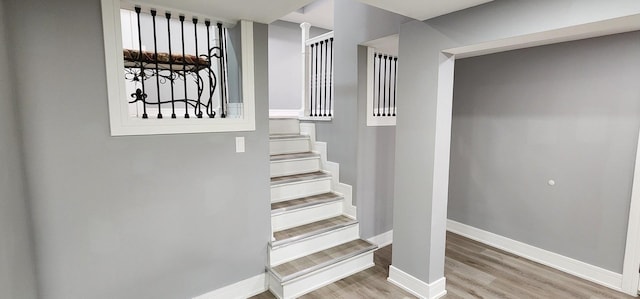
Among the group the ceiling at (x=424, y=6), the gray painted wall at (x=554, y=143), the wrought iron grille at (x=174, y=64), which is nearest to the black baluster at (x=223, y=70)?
the wrought iron grille at (x=174, y=64)

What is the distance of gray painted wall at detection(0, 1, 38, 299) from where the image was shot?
140 cm

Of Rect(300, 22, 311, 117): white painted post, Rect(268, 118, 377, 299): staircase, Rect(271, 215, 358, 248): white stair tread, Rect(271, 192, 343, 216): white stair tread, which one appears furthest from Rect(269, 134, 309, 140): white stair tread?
Rect(271, 215, 358, 248): white stair tread

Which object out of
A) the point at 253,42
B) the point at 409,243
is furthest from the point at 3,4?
the point at 409,243

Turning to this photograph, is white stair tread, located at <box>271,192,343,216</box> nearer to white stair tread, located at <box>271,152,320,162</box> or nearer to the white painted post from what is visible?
white stair tread, located at <box>271,152,320,162</box>

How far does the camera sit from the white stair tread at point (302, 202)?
9.61ft

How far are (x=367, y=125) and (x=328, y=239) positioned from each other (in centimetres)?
126

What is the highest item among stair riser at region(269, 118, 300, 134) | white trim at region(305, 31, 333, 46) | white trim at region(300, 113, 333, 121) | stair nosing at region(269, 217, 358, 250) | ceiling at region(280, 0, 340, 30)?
ceiling at region(280, 0, 340, 30)

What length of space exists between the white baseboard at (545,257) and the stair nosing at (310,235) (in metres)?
1.56

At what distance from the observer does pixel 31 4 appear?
1621mm

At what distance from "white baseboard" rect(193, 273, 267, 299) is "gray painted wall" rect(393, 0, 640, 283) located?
3.91 feet

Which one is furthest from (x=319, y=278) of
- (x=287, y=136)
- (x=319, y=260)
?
(x=287, y=136)

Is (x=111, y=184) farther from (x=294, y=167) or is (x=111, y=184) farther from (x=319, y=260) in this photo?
(x=294, y=167)

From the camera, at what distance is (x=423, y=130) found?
2.39 meters

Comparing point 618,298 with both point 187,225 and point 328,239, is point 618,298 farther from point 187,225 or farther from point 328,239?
point 187,225
